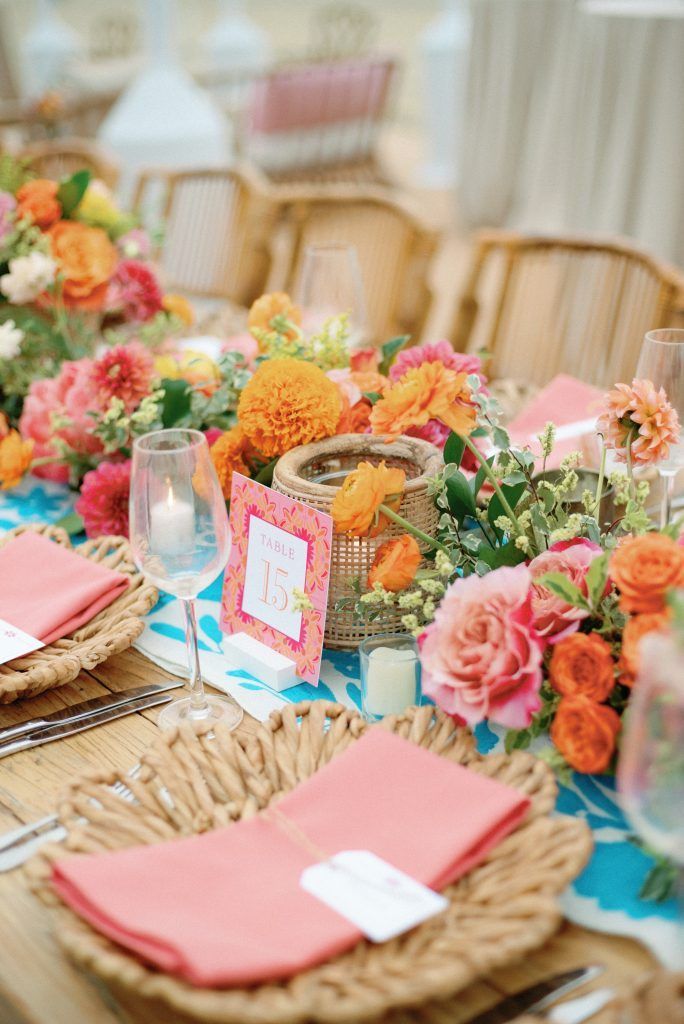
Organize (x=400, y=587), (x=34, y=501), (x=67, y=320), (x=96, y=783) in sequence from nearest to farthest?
1. (x=96, y=783)
2. (x=400, y=587)
3. (x=34, y=501)
4. (x=67, y=320)

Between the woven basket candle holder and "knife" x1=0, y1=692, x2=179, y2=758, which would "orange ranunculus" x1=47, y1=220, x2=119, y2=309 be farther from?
"knife" x1=0, y1=692, x2=179, y2=758

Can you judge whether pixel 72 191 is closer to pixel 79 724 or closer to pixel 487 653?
pixel 79 724

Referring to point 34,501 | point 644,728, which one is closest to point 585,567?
point 644,728

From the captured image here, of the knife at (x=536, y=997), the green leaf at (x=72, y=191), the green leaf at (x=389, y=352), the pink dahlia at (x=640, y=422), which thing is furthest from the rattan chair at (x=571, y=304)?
the knife at (x=536, y=997)

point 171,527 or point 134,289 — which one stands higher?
point 134,289

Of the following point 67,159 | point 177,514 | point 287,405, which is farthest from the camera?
point 67,159

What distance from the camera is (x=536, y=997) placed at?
26.3 inches

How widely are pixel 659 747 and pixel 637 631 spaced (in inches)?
9.2

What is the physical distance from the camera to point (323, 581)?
1.03 metres

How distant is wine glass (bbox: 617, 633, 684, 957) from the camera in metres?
0.53

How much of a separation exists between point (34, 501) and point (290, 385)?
0.57 m

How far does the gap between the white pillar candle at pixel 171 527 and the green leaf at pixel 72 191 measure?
39.9 inches

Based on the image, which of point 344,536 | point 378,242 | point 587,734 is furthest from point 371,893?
point 378,242

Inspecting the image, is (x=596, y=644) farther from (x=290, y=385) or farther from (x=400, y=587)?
(x=290, y=385)
